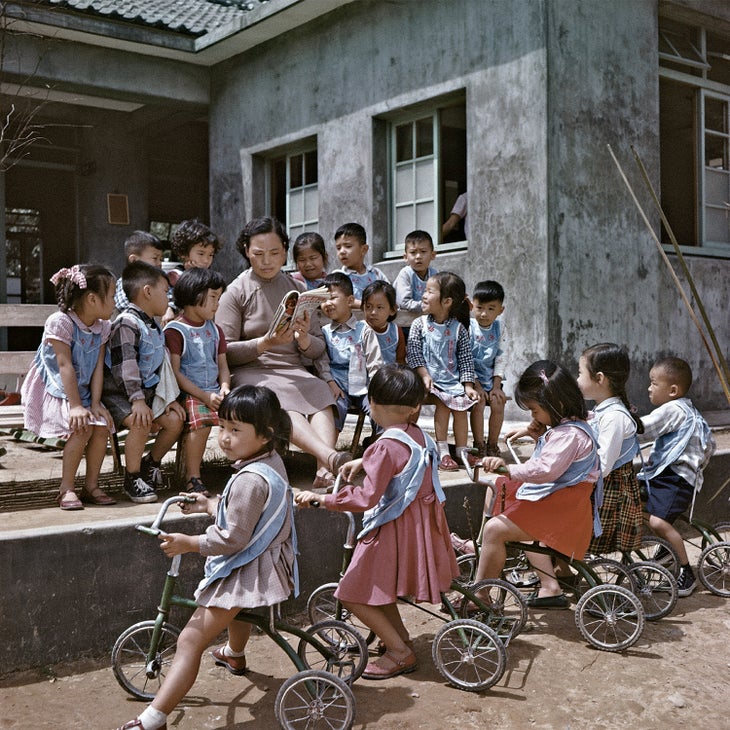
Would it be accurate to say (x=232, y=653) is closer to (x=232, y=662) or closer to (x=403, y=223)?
(x=232, y=662)

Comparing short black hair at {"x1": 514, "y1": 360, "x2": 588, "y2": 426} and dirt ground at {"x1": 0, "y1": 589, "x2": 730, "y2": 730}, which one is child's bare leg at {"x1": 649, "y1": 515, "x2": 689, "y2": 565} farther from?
short black hair at {"x1": 514, "y1": 360, "x2": 588, "y2": 426}

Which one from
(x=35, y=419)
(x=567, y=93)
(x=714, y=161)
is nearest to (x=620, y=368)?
(x=35, y=419)

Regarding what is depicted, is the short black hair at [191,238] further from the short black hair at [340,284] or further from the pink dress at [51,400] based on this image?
the pink dress at [51,400]

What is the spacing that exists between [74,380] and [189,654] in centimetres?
186

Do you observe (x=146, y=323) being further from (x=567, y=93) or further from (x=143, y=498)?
(x=567, y=93)

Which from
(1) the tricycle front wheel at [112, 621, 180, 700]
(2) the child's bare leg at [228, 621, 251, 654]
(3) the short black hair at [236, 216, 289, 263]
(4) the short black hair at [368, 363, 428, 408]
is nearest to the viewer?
(1) the tricycle front wheel at [112, 621, 180, 700]

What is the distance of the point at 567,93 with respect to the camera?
727cm

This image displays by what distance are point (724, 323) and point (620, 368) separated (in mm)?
5141

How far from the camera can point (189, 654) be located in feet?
8.92

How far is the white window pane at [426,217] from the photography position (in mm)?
8430

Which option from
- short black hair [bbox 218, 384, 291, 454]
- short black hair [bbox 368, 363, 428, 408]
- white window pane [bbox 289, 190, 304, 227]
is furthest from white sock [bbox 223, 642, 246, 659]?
white window pane [bbox 289, 190, 304, 227]

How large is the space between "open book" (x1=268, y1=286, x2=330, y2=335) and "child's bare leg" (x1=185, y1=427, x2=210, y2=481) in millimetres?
680

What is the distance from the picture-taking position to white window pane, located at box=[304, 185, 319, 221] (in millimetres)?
9711

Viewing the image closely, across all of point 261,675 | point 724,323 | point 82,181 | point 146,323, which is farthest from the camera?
point 82,181
